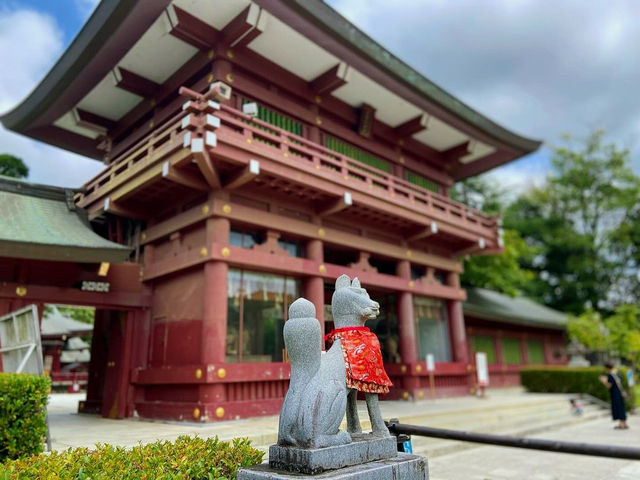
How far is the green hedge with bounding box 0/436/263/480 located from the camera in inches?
124

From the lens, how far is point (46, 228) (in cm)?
1005

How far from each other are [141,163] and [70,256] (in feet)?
8.39

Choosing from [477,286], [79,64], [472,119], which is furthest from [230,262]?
[477,286]

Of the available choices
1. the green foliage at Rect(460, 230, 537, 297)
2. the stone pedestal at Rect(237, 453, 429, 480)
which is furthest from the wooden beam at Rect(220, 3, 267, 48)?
the green foliage at Rect(460, 230, 537, 297)

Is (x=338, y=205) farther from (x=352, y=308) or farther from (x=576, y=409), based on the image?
(x=576, y=409)

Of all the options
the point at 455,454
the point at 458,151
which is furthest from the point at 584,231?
the point at 455,454

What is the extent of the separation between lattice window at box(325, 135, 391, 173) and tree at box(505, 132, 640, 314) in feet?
84.0

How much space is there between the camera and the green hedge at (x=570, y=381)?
56.4 ft

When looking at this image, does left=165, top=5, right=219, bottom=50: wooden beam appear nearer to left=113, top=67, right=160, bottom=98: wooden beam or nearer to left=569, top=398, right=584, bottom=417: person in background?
left=113, top=67, right=160, bottom=98: wooden beam

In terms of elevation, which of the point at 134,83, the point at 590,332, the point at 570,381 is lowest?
the point at 570,381

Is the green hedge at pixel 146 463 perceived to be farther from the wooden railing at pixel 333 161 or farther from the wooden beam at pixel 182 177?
the wooden railing at pixel 333 161

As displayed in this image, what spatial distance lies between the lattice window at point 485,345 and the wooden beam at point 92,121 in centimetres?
1725

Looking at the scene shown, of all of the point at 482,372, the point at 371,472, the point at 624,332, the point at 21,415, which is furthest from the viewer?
the point at 624,332

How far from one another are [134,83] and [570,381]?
19046 mm
